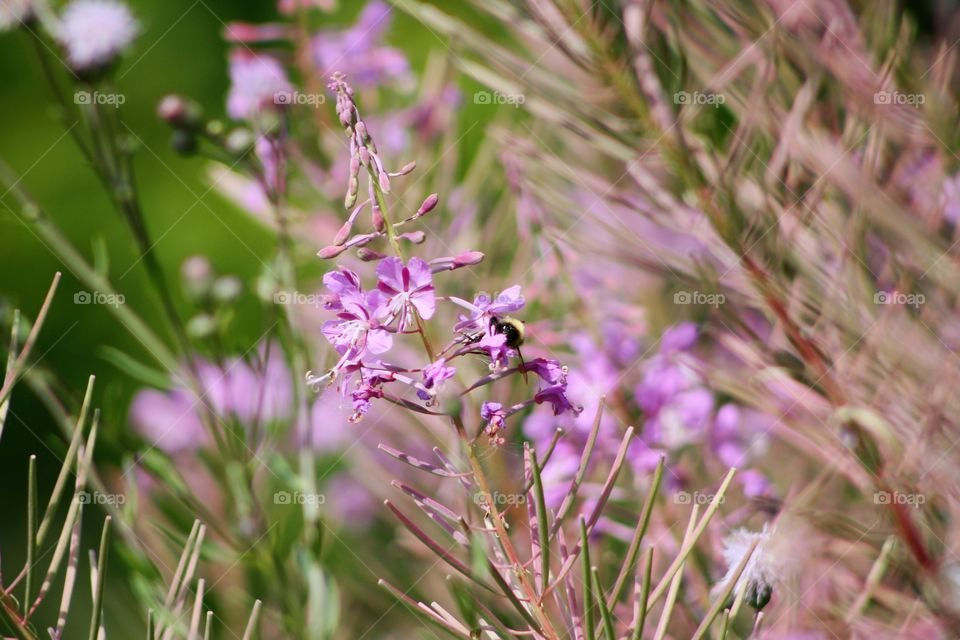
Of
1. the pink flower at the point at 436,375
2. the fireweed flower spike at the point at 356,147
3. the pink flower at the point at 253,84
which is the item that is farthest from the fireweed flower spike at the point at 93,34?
the pink flower at the point at 436,375

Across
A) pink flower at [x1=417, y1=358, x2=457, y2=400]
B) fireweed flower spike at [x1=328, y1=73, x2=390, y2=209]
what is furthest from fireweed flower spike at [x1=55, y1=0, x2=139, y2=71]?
pink flower at [x1=417, y1=358, x2=457, y2=400]

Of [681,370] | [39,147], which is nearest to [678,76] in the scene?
[681,370]

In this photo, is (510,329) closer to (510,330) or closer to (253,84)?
(510,330)

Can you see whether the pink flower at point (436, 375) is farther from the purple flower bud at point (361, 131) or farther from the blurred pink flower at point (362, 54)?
the blurred pink flower at point (362, 54)

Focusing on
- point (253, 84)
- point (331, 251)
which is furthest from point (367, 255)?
point (253, 84)

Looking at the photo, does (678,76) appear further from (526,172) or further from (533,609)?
(533,609)
